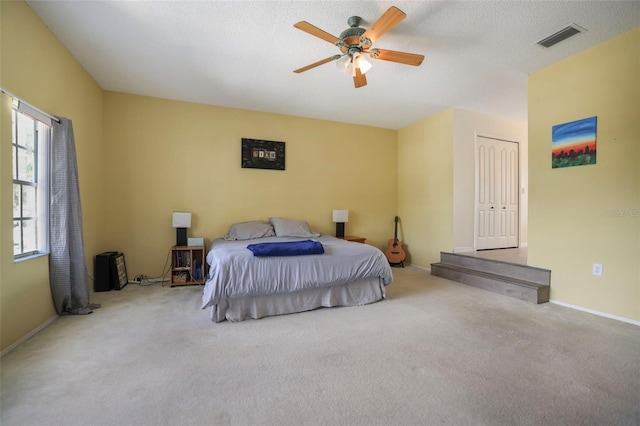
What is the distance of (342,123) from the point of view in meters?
5.23

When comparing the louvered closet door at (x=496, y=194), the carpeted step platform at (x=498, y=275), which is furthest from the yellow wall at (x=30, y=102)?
the louvered closet door at (x=496, y=194)

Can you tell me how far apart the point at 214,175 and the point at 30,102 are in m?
2.24

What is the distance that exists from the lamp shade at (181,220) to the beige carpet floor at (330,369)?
1341 millimetres

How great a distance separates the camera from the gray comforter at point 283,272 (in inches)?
101

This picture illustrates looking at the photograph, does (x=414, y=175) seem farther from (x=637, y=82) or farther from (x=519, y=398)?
(x=519, y=398)

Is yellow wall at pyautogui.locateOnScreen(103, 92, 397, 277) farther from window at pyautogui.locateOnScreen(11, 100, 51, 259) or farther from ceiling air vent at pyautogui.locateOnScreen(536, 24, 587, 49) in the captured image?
ceiling air vent at pyautogui.locateOnScreen(536, 24, 587, 49)

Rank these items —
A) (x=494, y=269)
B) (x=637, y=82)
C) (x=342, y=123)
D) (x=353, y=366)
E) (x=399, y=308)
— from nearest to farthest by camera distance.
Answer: (x=353, y=366) < (x=637, y=82) < (x=399, y=308) < (x=494, y=269) < (x=342, y=123)

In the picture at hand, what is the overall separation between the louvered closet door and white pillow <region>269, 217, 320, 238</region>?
113 inches

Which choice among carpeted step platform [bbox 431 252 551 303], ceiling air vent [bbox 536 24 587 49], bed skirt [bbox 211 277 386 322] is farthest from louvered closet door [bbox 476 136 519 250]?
bed skirt [bbox 211 277 386 322]

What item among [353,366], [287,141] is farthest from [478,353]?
[287,141]

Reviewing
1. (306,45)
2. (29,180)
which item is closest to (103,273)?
(29,180)

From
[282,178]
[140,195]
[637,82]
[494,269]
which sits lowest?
[494,269]

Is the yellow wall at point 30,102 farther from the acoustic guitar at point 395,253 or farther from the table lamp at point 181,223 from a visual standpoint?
the acoustic guitar at point 395,253

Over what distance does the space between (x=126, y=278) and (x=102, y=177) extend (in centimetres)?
143
